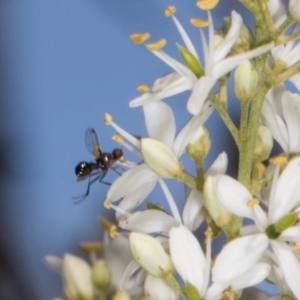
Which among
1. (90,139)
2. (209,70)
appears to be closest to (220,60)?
(209,70)

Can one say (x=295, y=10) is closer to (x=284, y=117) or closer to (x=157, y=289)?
(x=284, y=117)

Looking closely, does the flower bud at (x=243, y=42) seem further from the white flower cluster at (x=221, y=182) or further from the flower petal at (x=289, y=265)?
the flower petal at (x=289, y=265)

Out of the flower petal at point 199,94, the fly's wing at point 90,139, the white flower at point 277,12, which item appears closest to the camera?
the flower petal at point 199,94

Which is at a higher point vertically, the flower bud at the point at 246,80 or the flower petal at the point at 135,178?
the flower bud at the point at 246,80

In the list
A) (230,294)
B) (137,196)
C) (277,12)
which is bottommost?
(230,294)

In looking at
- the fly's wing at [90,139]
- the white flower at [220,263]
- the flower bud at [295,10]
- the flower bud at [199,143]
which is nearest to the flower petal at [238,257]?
the white flower at [220,263]

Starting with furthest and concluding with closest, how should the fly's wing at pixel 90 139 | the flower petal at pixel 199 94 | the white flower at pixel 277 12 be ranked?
the fly's wing at pixel 90 139 → the white flower at pixel 277 12 → the flower petal at pixel 199 94

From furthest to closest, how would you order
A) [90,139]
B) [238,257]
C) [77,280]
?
1. [90,139]
2. [77,280]
3. [238,257]

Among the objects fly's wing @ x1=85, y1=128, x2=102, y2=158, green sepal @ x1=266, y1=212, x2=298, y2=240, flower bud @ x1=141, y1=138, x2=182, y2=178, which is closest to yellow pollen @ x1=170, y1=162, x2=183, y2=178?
flower bud @ x1=141, y1=138, x2=182, y2=178
